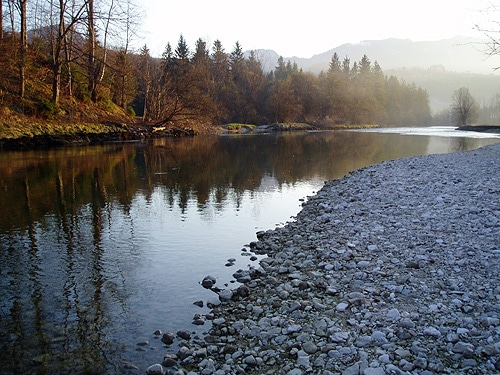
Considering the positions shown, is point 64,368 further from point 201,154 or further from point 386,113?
point 386,113

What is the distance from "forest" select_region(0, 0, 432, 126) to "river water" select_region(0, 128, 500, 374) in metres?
17.2

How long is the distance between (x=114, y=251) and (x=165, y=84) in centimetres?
4343

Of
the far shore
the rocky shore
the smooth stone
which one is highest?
the far shore

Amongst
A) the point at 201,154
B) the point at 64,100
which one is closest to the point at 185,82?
the point at 64,100

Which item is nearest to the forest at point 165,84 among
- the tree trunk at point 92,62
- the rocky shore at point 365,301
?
the tree trunk at point 92,62

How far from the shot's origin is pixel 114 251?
8.04m

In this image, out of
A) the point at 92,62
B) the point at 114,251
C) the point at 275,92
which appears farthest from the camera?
the point at 275,92

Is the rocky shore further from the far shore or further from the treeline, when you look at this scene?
the treeline

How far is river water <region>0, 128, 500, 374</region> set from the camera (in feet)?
15.3

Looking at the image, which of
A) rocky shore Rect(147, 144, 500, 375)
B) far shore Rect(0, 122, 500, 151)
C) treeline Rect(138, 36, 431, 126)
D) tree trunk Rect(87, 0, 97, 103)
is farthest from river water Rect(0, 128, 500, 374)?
treeline Rect(138, 36, 431, 126)

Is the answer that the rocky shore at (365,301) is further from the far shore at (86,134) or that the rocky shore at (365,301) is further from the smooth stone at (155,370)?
the far shore at (86,134)

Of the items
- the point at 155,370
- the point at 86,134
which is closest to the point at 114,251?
the point at 155,370

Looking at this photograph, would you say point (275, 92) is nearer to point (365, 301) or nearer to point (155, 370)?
point (365, 301)

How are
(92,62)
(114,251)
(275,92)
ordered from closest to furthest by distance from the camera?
(114,251) → (92,62) → (275,92)
